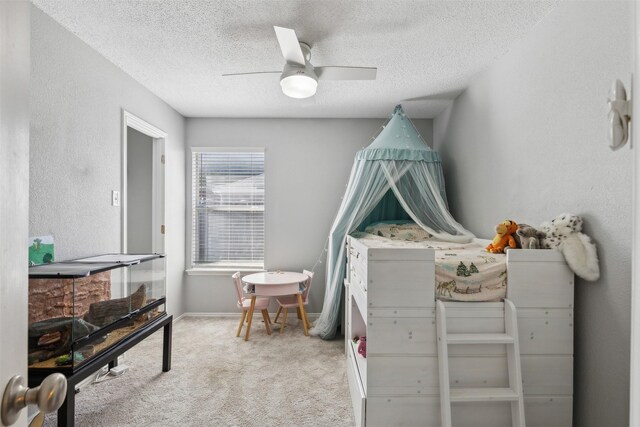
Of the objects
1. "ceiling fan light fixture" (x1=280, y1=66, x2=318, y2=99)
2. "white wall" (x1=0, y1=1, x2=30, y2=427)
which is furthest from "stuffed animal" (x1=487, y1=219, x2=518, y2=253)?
"white wall" (x1=0, y1=1, x2=30, y2=427)

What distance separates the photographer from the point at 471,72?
112 inches

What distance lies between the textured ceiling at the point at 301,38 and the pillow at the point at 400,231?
4.43ft

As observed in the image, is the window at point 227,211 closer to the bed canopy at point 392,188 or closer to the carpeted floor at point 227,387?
the carpeted floor at point 227,387

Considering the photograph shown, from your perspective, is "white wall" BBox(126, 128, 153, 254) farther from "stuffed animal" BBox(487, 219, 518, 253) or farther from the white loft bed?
"stuffed animal" BBox(487, 219, 518, 253)

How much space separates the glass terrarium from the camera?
1.65 metres

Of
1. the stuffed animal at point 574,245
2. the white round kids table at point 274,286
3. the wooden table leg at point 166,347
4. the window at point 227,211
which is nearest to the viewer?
the stuffed animal at point 574,245

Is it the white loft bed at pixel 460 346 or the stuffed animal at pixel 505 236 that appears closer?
the white loft bed at pixel 460 346

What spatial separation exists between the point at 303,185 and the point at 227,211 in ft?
3.47

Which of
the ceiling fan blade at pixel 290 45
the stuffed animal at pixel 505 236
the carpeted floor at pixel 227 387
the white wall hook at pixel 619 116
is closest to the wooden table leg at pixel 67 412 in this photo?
the carpeted floor at pixel 227 387

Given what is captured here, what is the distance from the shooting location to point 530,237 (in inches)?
70.4

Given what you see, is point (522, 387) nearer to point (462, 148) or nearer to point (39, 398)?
point (39, 398)

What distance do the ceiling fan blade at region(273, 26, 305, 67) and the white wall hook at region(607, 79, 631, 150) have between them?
61.9 inches

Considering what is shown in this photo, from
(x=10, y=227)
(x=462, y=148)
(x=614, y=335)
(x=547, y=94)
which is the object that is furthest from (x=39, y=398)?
(x=462, y=148)

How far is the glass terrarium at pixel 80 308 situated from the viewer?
1.65m
